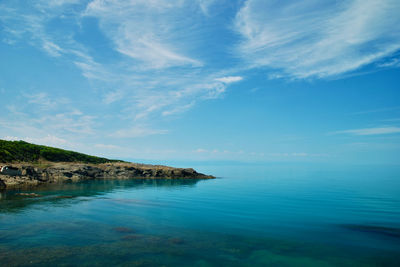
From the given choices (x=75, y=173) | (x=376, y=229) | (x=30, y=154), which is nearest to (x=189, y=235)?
(x=376, y=229)

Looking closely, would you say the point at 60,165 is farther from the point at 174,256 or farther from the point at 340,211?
the point at 340,211

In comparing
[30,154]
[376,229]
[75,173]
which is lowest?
[376,229]

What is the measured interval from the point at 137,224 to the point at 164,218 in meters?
4.36

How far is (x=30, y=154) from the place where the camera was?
76625 millimetres

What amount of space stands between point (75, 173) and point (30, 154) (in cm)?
1637

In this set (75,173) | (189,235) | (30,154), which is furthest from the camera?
(30,154)

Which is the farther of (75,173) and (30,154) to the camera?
(30,154)

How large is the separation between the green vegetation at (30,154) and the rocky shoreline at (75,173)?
5.15 m

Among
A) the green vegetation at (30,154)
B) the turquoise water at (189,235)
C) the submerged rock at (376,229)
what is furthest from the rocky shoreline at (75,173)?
the submerged rock at (376,229)

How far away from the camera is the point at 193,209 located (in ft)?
118

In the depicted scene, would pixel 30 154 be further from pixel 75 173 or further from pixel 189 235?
pixel 189 235

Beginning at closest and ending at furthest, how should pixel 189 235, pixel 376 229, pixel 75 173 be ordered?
pixel 189 235 < pixel 376 229 < pixel 75 173

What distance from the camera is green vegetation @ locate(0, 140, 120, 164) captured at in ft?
224

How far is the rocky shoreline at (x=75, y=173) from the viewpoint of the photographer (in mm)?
55219
